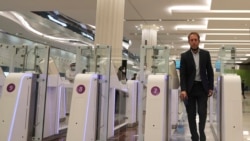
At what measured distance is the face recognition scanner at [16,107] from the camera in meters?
4.11

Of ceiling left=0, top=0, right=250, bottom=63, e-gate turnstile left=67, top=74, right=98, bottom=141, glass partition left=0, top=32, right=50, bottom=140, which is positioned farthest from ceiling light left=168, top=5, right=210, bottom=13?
e-gate turnstile left=67, top=74, right=98, bottom=141

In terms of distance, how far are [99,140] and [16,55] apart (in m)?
1.77

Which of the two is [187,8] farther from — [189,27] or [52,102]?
[52,102]

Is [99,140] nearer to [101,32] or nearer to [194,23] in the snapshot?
[101,32]

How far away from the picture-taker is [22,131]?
4312 millimetres

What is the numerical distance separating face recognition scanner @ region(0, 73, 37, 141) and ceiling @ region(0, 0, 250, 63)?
6.36 metres

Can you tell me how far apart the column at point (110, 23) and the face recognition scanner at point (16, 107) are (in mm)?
3462

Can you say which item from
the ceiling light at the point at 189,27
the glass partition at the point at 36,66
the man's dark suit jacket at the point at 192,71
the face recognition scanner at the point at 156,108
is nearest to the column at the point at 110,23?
the glass partition at the point at 36,66

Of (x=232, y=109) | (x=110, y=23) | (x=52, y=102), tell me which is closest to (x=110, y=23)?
(x=110, y=23)

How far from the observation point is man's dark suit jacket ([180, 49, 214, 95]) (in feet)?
12.7

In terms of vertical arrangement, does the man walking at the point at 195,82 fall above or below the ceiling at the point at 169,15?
below

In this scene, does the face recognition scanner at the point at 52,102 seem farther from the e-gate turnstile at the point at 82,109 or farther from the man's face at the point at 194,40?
the man's face at the point at 194,40

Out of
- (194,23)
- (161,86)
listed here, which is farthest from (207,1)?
(161,86)

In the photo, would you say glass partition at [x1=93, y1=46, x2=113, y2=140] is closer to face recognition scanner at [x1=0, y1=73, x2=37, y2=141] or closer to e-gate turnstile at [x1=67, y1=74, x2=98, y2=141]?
e-gate turnstile at [x1=67, y1=74, x2=98, y2=141]
